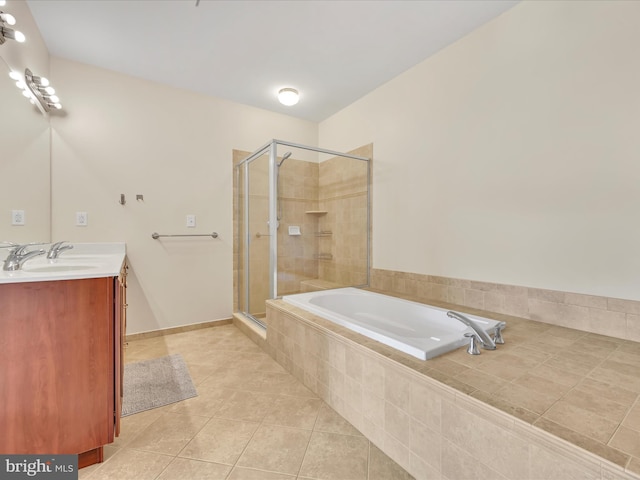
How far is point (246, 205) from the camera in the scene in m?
3.14

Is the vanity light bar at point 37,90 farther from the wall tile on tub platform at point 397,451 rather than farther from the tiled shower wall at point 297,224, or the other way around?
the wall tile on tub platform at point 397,451

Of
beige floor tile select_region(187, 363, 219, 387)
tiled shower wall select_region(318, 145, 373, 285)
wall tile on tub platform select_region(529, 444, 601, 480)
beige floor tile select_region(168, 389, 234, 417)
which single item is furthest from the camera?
tiled shower wall select_region(318, 145, 373, 285)

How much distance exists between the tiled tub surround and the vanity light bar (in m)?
2.44

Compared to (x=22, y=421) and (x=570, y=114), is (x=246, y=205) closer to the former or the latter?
(x=22, y=421)

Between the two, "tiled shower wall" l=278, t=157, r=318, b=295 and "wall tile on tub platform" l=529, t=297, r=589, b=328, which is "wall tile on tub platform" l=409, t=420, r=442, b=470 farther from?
"tiled shower wall" l=278, t=157, r=318, b=295

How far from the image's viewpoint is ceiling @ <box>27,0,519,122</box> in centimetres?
192

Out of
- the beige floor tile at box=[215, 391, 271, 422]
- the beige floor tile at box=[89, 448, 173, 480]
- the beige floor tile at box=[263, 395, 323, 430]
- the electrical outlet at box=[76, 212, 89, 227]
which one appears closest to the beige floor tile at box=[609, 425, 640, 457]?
the beige floor tile at box=[263, 395, 323, 430]

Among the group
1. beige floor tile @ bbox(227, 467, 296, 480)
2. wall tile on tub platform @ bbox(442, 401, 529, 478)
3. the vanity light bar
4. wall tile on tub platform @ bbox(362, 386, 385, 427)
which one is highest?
the vanity light bar

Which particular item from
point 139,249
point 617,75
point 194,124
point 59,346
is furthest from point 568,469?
point 194,124

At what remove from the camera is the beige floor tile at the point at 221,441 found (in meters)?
1.33

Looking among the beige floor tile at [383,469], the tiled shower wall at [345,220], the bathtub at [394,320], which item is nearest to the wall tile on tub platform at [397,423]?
the beige floor tile at [383,469]

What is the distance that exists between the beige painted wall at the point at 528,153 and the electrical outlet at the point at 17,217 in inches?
108

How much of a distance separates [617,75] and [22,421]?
10.4ft

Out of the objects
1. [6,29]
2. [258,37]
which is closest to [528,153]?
[258,37]
